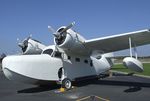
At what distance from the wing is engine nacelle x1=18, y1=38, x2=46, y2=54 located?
4373mm

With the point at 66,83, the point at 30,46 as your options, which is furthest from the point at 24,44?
the point at 66,83

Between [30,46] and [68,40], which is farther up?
[30,46]

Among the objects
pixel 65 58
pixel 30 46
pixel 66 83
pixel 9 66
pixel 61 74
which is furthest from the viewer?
pixel 30 46

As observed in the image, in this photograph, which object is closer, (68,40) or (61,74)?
(68,40)

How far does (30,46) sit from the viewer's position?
67.0ft

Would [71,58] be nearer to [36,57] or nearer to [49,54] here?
[49,54]

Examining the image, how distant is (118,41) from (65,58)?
360 cm

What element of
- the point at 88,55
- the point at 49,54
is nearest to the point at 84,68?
the point at 88,55

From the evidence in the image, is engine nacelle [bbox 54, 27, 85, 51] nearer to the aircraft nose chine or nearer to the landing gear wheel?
the landing gear wheel

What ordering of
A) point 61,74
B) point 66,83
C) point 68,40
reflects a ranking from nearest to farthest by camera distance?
point 68,40, point 66,83, point 61,74

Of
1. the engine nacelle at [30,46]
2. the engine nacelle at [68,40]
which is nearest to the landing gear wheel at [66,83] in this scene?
the engine nacelle at [68,40]

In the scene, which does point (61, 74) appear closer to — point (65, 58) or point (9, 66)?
point (65, 58)

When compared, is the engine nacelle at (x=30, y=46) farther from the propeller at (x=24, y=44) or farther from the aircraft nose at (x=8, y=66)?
the aircraft nose at (x=8, y=66)

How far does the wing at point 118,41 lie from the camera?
16.4 meters
